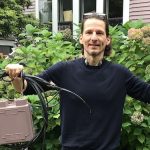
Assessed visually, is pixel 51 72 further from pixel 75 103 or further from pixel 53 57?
pixel 53 57

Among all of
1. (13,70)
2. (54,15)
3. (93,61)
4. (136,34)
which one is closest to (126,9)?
(54,15)

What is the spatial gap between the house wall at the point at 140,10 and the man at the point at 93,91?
9.19 metres

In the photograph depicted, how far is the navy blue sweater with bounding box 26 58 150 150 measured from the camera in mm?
2639

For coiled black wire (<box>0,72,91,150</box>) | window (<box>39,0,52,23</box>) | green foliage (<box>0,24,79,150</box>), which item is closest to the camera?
coiled black wire (<box>0,72,91,150</box>)

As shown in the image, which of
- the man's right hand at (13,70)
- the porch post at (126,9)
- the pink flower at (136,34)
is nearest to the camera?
the man's right hand at (13,70)

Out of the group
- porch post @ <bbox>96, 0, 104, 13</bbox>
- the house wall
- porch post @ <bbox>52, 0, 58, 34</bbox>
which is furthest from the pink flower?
porch post @ <bbox>52, 0, 58, 34</bbox>

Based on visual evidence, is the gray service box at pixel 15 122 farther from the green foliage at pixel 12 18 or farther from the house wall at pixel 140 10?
the green foliage at pixel 12 18

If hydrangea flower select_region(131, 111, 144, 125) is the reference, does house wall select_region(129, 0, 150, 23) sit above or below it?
above

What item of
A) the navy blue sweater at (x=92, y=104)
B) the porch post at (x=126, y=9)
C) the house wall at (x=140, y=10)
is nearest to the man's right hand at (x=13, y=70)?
the navy blue sweater at (x=92, y=104)

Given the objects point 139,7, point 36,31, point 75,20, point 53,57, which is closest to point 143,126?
point 53,57

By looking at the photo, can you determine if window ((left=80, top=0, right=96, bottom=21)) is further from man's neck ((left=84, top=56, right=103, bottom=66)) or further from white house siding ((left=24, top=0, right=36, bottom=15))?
man's neck ((left=84, top=56, right=103, bottom=66))

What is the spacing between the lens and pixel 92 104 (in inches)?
104

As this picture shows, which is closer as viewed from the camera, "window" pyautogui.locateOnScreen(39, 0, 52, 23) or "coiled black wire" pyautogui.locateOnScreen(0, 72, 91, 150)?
"coiled black wire" pyautogui.locateOnScreen(0, 72, 91, 150)

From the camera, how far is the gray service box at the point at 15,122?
2.23 meters
